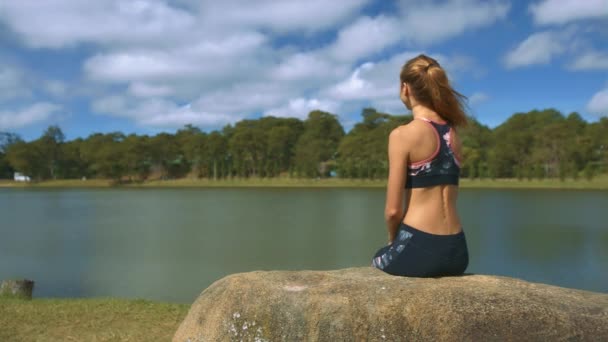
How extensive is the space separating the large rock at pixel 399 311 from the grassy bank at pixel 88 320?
2590 mm

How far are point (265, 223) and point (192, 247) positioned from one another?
6455mm

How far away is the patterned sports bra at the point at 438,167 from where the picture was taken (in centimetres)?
281

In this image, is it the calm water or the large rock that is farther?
the calm water

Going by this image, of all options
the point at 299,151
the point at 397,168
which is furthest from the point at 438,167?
the point at 299,151

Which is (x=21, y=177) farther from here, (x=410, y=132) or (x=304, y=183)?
(x=410, y=132)

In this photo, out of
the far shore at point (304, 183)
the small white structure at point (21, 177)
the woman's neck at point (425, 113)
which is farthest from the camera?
the small white structure at point (21, 177)

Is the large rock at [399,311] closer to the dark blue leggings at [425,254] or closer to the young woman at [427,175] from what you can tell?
the dark blue leggings at [425,254]

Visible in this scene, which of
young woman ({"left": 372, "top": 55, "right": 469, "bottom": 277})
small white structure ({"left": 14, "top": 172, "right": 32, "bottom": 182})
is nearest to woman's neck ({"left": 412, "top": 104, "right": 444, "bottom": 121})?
young woman ({"left": 372, "top": 55, "right": 469, "bottom": 277})

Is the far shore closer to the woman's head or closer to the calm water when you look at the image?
the calm water

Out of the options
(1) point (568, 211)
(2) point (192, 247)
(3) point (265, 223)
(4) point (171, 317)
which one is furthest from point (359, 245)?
(1) point (568, 211)

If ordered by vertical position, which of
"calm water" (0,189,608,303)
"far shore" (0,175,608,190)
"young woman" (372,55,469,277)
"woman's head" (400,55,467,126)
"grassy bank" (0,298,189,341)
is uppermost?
"woman's head" (400,55,467,126)

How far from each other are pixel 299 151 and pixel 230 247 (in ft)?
179

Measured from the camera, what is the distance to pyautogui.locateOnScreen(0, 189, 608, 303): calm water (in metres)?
11.0

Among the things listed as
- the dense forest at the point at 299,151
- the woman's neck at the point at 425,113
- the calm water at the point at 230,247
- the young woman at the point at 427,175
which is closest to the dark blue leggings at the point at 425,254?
the young woman at the point at 427,175
